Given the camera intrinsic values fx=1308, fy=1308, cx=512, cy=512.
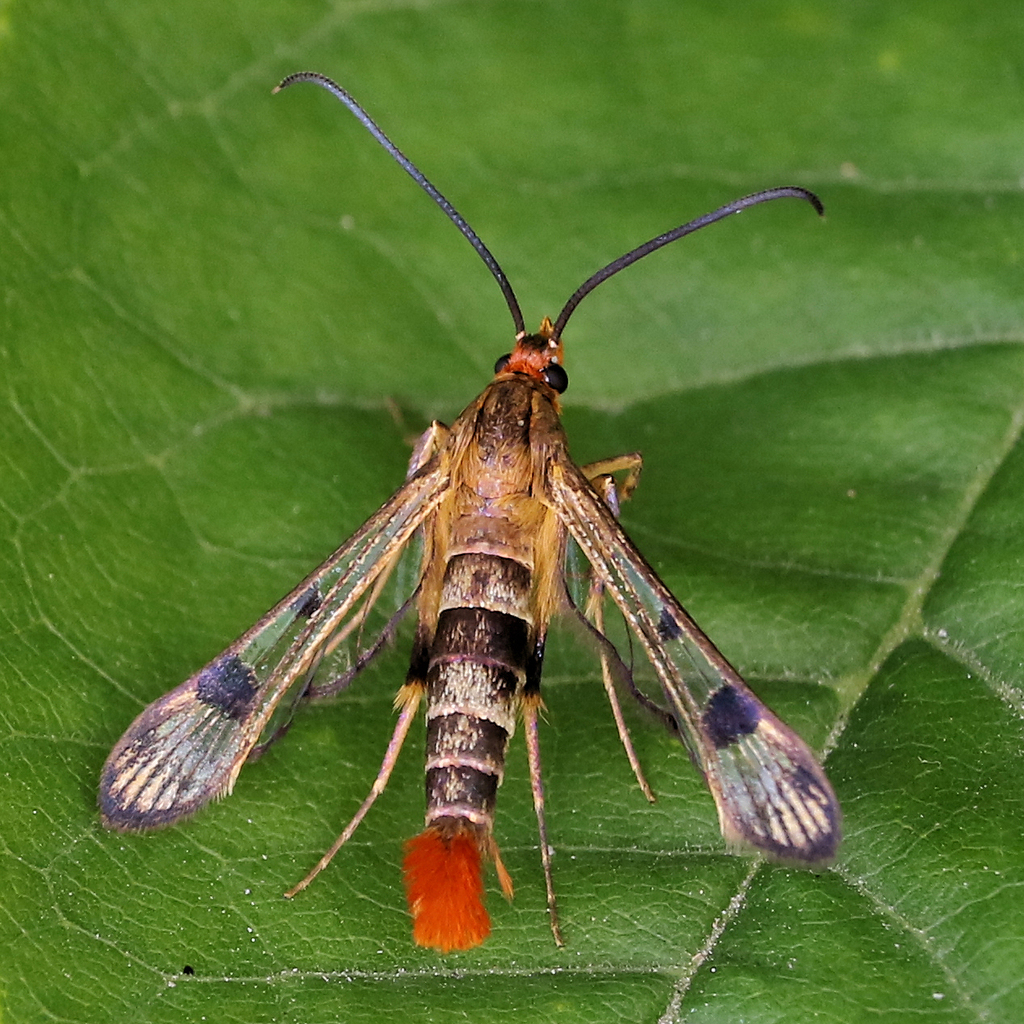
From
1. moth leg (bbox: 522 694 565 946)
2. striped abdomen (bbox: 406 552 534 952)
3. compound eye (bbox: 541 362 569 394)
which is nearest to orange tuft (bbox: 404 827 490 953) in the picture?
striped abdomen (bbox: 406 552 534 952)

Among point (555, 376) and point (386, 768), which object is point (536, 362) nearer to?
point (555, 376)

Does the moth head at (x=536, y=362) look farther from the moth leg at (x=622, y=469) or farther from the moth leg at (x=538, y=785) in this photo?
the moth leg at (x=538, y=785)

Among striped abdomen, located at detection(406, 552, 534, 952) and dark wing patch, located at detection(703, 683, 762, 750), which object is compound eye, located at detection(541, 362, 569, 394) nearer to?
striped abdomen, located at detection(406, 552, 534, 952)

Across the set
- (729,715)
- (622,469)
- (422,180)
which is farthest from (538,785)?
(422,180)

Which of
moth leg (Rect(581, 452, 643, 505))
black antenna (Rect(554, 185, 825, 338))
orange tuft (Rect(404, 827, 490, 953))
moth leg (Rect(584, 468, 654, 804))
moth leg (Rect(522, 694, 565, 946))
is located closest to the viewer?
orange tuft (Rect(404, 827, 490, 953))

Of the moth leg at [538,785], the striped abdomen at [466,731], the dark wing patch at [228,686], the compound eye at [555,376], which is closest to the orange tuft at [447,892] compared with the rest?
the striped abdomen at [466,731]

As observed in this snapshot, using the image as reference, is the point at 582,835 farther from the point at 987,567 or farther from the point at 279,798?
the point at 987,567

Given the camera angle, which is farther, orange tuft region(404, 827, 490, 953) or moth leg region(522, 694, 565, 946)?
moth leg region(522, 694, 565, 946)
